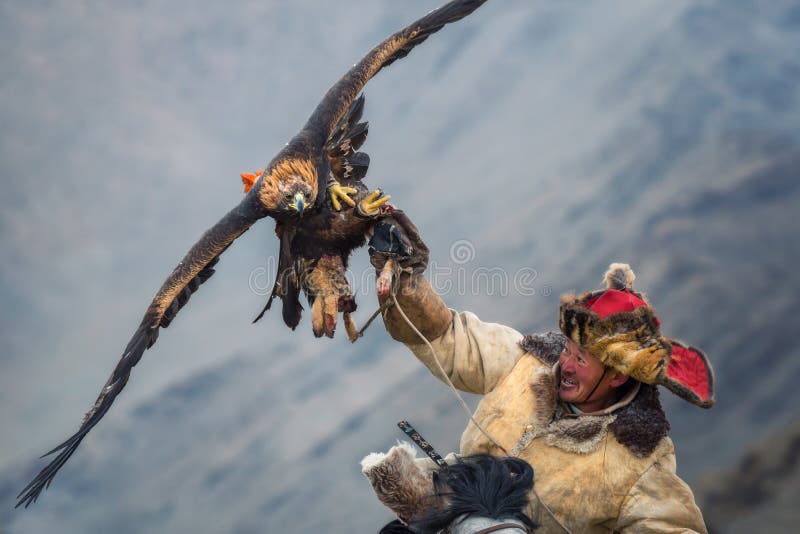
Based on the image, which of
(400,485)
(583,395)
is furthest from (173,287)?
(583,395)

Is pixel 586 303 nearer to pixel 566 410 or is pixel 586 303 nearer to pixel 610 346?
pixel 610 346

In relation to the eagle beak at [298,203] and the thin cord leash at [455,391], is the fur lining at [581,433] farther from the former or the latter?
the eagle beak at [298,203]

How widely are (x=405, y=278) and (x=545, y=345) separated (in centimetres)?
74

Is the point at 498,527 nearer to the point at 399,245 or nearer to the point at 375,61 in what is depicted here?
the point at 399,245

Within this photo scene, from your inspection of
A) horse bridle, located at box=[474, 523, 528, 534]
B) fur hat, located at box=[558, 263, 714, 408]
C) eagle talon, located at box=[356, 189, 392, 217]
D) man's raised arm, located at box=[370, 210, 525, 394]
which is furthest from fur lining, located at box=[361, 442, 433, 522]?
eagle talon, located at box=[356, 189, 392, 217]

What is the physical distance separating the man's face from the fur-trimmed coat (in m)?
0.06

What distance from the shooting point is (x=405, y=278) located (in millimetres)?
3174

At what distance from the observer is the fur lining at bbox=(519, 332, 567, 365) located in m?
3.28

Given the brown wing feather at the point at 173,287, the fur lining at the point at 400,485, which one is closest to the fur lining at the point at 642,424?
the fur lining at the point at 400,485

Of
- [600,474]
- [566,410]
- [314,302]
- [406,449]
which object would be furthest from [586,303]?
[314,302]

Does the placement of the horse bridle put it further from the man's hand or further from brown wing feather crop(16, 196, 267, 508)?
brown wing feather crop(16, 196, 267, 508)

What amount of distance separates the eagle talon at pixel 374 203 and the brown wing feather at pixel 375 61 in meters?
0.67

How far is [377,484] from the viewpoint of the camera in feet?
8.77

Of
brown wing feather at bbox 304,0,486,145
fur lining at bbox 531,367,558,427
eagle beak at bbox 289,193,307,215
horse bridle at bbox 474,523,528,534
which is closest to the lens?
horse bridle at bbox 474,523,528,534
